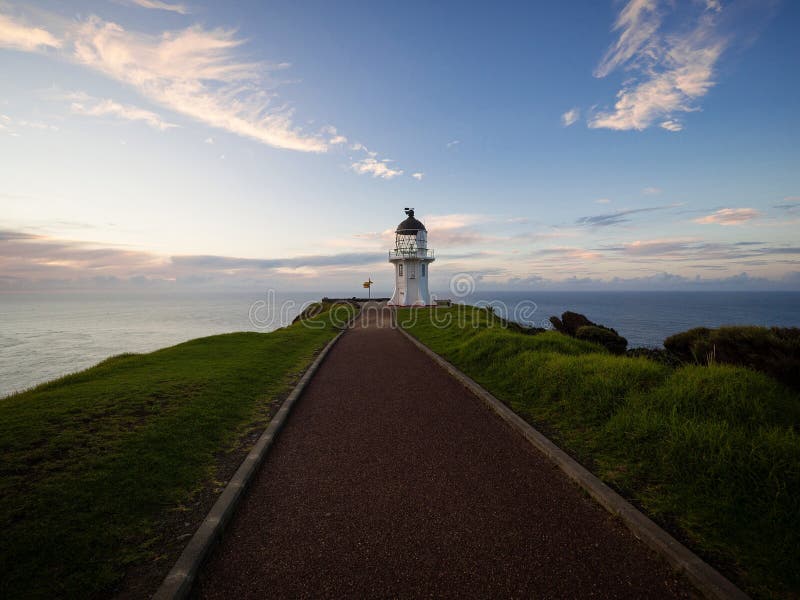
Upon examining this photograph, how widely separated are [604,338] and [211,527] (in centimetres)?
1319

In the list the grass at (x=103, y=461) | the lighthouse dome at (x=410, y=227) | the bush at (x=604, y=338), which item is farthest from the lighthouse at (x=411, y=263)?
the grass at (x=103, y=461)

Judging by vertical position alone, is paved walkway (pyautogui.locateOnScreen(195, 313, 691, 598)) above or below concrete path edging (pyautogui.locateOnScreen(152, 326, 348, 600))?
below

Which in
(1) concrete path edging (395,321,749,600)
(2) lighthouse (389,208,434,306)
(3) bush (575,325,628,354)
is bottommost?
(1) concrete path edging (395,321,749,600)

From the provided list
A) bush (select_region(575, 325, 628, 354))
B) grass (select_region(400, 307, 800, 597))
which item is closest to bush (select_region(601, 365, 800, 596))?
grass (select_region(400, 307, 800, 597))

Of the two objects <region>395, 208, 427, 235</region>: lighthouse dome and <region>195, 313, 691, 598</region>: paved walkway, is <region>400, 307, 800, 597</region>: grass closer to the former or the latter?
<region>195, 313, 691, 598</region>: paved walkway

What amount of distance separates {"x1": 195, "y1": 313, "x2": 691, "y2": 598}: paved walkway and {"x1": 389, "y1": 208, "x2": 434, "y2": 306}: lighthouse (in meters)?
31.4

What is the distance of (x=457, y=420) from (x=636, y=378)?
3.35 m

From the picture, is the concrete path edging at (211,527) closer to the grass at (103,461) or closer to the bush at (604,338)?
the grass at (103,461)

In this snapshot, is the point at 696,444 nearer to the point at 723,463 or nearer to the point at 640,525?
the point at 723,463

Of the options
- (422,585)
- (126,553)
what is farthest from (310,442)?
(422,585)

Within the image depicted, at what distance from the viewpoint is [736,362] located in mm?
7371

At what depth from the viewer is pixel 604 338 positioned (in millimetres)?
13172

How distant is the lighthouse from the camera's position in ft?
124

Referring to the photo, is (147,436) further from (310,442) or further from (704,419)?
(704,419)
